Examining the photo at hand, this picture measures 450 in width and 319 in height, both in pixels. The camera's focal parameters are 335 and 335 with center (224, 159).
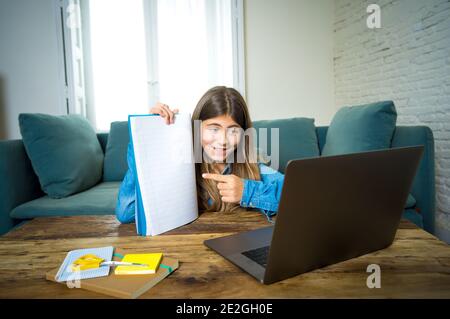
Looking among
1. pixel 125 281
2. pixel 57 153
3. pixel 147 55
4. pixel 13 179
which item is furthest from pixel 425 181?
pixel 147 55

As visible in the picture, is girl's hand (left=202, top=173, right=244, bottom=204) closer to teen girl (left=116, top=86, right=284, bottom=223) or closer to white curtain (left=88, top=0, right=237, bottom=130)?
teen girl (left=116, top=86, right=284, bottom=223)

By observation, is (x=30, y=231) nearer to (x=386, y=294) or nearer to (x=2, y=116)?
(x=386, y=294)

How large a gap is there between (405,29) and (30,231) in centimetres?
299

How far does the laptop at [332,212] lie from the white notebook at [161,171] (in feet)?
0.62

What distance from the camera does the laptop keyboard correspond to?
0.60 meters

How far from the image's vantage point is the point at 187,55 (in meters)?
3.51

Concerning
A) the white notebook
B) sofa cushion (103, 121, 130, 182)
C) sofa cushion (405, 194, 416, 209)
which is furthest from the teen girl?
sofa cushion (103, 121, 130, 182)

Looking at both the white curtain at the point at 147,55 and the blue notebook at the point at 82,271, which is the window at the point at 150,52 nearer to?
the white curtain at the point at 147,55

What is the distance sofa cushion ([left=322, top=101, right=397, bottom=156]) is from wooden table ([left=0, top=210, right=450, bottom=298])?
111cm

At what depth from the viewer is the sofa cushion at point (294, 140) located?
218cm

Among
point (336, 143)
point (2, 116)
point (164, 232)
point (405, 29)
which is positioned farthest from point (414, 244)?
point (2, 116)

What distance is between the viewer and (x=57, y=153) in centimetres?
195

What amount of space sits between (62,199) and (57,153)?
0.27 metres

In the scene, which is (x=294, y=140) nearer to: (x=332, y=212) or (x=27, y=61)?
(x=332, y=212)
